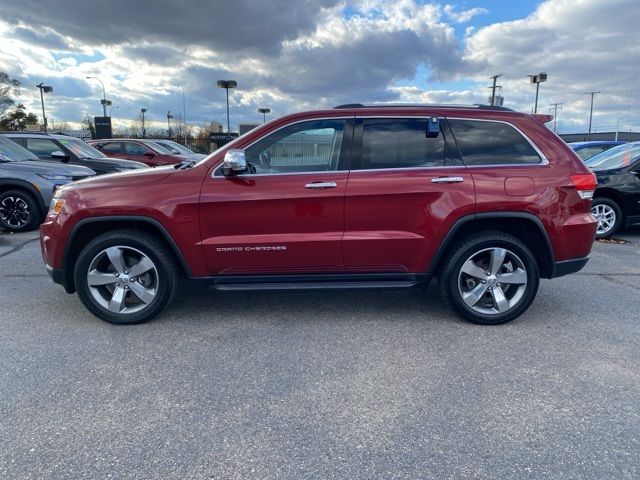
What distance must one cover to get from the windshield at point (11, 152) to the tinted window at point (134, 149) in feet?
19.0

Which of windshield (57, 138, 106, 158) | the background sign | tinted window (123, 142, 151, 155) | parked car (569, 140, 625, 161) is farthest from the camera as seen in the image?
the background sign

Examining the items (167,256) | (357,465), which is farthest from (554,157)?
(167,256)

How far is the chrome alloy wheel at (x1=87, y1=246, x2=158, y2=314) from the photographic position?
3842mm

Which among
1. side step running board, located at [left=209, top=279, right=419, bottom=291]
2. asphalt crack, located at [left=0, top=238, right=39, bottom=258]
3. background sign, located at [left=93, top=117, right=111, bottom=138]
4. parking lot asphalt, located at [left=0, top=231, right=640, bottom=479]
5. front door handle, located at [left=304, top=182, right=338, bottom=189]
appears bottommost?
parking lot asphalt, located at [left=0, top=231, right=640, bottom=479]

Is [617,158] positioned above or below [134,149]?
below

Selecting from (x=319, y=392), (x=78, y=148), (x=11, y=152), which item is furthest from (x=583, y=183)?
(x=78, y=148)

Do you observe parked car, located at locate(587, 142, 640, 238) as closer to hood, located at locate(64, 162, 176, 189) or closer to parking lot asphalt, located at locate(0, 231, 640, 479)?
parking lot asphalt, located at locate(0, 231, 640, 479)

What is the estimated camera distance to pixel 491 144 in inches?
154

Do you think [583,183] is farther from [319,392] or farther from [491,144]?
[319,392]

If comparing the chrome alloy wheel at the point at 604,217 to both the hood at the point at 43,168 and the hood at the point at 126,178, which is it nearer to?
the hood at the point at 126,178

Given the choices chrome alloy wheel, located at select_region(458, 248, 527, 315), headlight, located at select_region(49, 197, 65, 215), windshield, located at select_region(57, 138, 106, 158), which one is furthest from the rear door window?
windshield, located at select_region(57, 138, 106, 158)

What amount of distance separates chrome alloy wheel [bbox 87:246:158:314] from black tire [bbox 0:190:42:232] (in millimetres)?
5225

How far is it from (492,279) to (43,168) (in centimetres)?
797

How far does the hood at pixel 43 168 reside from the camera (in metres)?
8.04
